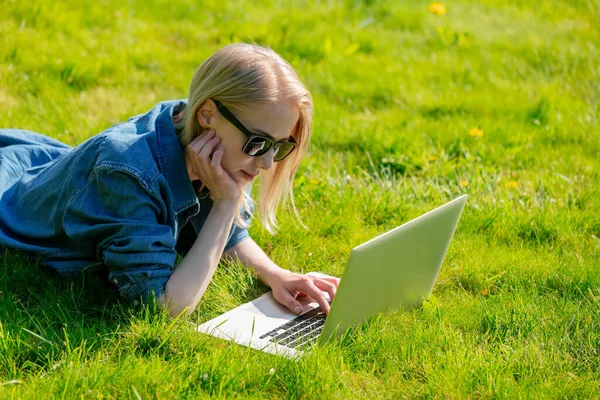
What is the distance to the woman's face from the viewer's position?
2.75 meters

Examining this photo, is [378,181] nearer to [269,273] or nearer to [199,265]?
[269,273]

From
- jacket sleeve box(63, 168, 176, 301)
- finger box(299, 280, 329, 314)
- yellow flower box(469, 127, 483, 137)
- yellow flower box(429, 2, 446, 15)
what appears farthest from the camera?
yellow flower box(429, 2, 446, 15)

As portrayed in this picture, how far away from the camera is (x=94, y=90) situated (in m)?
5.15

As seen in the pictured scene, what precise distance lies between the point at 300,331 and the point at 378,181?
5.50 ft

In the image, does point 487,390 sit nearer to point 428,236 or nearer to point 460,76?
point 428,236

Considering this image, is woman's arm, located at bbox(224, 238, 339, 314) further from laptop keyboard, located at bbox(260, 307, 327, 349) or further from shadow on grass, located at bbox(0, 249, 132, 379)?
shadow on grass, located at bbox(0, 249, 132, 379)

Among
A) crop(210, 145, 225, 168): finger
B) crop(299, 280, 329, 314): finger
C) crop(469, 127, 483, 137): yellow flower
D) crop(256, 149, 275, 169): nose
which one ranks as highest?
crop(210, 145, 225, 168): finger

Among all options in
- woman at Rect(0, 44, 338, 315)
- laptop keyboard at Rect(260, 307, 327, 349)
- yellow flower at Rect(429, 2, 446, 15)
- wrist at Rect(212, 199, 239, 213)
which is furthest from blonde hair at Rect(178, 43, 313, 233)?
yellow flower at Rect(429, 2, 446, 15)

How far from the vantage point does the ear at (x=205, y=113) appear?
2.79 meters

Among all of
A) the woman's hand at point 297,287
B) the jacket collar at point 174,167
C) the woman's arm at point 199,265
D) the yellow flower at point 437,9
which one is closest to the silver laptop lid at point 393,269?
the woman's hand at point 297,287

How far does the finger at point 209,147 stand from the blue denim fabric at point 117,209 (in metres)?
0.10

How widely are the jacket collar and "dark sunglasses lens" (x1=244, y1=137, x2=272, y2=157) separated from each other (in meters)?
0.24

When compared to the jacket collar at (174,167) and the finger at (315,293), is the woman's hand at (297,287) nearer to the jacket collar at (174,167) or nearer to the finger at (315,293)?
the finger at (315,293)

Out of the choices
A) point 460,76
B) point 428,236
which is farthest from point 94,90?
point 428,236
